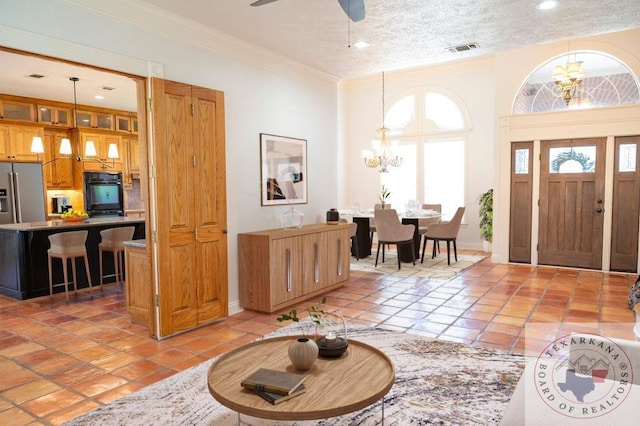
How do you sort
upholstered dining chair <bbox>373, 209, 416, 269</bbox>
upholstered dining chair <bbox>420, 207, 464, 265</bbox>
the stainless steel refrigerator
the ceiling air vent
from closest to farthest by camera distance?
the ceiling air vent
upholstered dining chair <bbox>373, 209, 416, 269</bbox>
the stainless steel refrigerator
upholstered dining chair <bbox>420, 207, 464, 265</bbox>

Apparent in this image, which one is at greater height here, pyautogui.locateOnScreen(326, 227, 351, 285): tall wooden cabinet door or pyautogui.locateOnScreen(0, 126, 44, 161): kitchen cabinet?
pyautogui.locateOnScreen(0, 126, 44, 161): kitchen cabinet

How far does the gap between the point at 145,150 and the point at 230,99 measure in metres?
1.20

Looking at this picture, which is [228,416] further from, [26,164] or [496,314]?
[26,164]

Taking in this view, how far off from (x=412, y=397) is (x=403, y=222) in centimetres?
511

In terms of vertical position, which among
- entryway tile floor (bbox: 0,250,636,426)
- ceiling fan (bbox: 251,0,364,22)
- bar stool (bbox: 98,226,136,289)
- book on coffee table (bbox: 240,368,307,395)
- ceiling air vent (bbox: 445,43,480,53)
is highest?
ceiling air vent (bbox: 445,43,480,53)

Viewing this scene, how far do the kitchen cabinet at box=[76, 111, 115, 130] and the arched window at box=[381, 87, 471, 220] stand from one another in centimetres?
596

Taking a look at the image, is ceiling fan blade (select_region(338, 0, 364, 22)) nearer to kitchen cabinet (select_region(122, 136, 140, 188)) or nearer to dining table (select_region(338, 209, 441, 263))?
dining table (select_region(338, 209, 441, 263))

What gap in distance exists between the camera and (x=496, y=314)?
Result: 4371mm

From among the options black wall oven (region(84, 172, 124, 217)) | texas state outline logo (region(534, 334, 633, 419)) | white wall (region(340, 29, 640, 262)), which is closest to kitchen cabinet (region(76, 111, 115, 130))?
black wall oven (region(84, 172, 124, 217))

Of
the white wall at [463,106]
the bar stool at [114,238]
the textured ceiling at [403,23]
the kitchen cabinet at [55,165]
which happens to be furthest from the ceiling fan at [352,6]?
the kitchen cabinet at [55,165]

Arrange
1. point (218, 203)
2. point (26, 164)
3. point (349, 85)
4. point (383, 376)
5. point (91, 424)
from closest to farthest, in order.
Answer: point (383, 376)
point (91, 424)
point (218, 203)
point (26, 164)
point (349, 85)

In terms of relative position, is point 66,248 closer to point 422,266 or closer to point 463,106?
point 422,266

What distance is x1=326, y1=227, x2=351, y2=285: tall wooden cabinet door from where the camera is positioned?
17.6ft

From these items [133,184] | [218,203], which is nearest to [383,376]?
[218,203]
